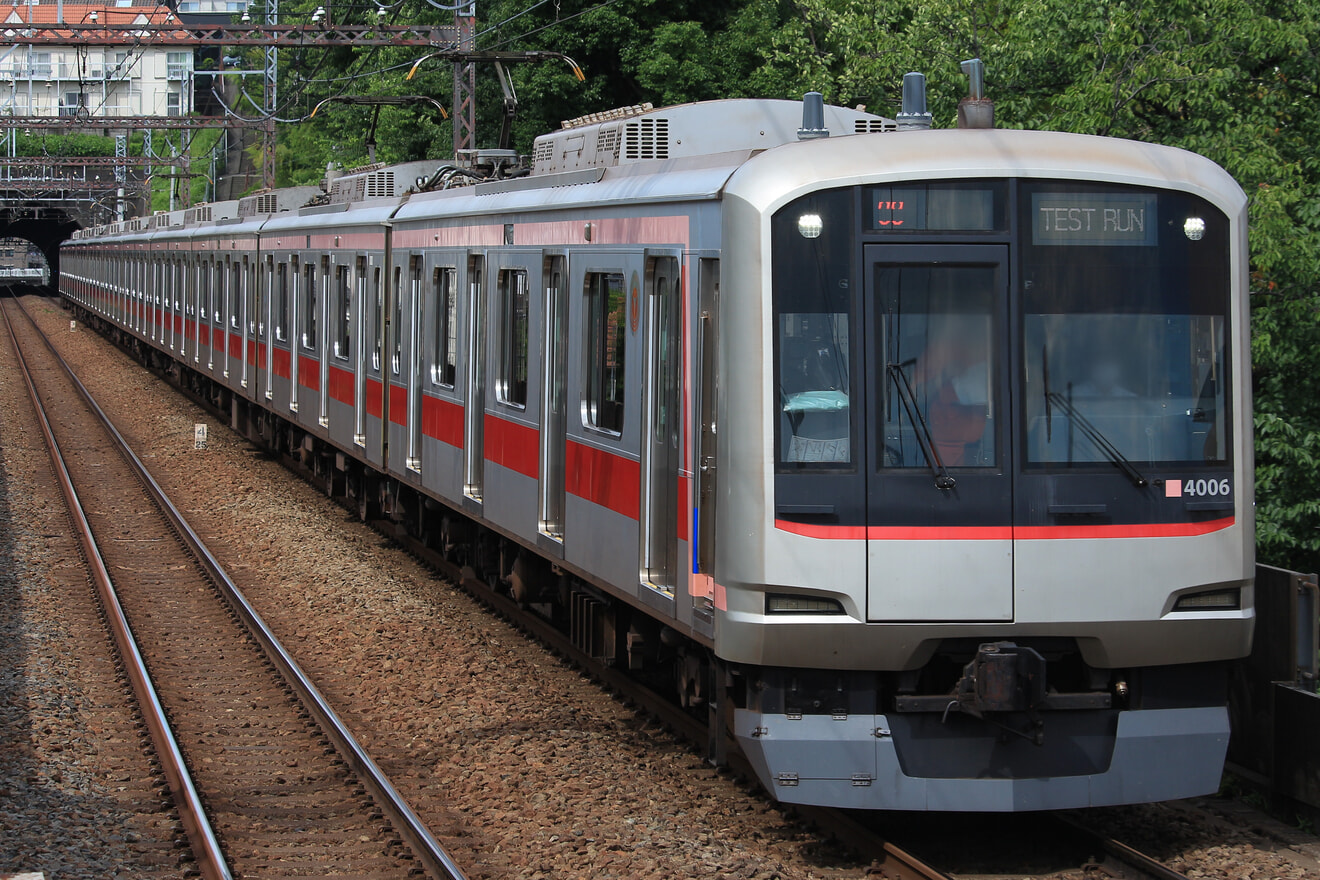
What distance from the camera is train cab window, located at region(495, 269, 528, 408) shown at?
9.54 meters

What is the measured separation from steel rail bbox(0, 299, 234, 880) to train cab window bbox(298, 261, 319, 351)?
9.24 feet

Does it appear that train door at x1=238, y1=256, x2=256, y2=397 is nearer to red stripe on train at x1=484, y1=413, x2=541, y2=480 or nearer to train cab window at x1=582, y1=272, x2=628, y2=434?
red stripe on train at x1=484, y1=413, x2=541, y2=480

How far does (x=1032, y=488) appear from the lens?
6023 millimetres

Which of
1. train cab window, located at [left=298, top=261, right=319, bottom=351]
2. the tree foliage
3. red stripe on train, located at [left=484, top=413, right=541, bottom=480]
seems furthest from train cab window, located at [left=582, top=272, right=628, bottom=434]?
train cab window, located at [left=298, top=261, right=319, bottom=351]

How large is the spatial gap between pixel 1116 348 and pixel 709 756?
7.93 feet

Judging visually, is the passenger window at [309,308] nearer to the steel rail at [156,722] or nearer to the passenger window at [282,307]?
the passenger window at [282,307]

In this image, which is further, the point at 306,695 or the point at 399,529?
the point at 399,529

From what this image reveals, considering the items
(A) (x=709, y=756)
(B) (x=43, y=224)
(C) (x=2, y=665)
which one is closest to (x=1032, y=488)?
(A) (x=709, y=756)

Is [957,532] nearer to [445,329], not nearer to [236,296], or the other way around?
[445,329]

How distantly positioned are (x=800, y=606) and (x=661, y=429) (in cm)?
152

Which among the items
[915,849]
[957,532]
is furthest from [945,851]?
[957,532]

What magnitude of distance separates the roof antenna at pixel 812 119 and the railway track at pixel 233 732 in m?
3.27

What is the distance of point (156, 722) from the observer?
28.0 feet

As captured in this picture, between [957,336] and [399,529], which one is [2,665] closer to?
[399,529]
